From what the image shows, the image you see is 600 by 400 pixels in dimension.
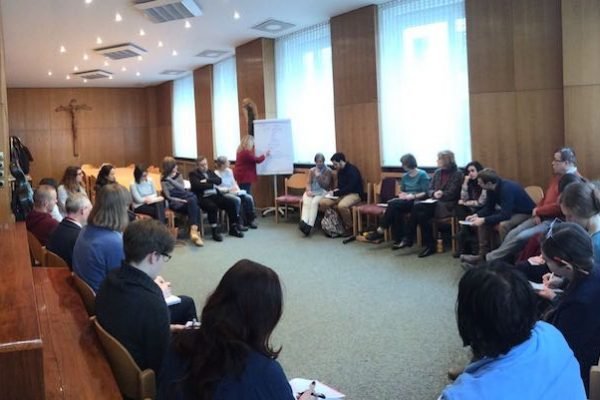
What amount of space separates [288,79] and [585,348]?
8061 millimetres

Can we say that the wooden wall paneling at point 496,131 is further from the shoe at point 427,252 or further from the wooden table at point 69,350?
the wooden table at point 69,350

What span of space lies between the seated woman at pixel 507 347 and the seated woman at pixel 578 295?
0.89 metres

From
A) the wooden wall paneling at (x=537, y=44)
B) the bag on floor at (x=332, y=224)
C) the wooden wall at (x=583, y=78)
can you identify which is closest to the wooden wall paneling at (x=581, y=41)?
the wooden wall at (x=583, y=78)

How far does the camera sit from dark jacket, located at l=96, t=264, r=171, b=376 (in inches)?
88.7

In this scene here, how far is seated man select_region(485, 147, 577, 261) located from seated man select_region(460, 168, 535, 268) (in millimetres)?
128

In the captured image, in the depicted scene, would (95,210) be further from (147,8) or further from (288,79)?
(288,79)

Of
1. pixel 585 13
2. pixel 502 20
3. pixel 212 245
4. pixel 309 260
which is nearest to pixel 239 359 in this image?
pixel 309 260

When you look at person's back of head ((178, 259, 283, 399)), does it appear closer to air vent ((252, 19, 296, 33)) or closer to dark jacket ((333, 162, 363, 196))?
dark jacket ((333, 162, 363, 196))

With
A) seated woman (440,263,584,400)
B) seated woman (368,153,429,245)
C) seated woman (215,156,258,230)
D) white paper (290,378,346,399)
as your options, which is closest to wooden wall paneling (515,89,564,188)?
seated woman (368,153,429,245)

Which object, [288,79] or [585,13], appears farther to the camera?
[288,79]

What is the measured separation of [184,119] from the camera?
579 inches

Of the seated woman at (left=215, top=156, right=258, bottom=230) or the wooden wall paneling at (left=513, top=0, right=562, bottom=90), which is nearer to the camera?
the wooden wall paneling at (left=513, top=0, right=562, bottom=90)

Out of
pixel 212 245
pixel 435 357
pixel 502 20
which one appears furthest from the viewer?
pixel 212 245

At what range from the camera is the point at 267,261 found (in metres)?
6.55
